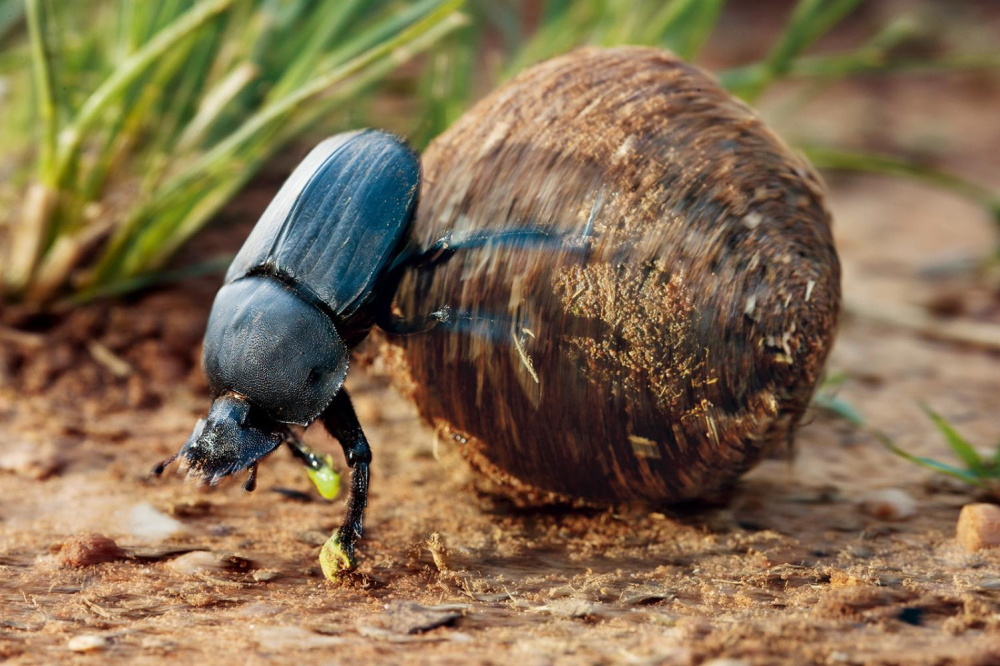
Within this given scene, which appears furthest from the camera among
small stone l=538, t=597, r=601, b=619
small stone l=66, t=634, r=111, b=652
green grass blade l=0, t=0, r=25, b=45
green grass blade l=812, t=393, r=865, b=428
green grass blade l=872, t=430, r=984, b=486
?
green grass blade l=0, t=0, r=25, b=45

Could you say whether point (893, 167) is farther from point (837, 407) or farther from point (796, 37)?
point (837, 407)

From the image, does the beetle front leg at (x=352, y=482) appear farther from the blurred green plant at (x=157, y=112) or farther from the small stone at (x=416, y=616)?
the blurred green plant at (x=157, y=112)

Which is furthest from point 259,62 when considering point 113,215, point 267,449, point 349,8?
point 267,449

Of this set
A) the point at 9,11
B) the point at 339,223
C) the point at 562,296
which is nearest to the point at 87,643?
the point at 339,223

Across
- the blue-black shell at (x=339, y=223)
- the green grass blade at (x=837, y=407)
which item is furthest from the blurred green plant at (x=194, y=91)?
the green grass blade at (x=837, y=407)

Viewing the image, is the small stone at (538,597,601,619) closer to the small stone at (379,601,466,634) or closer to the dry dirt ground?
the dry dirt ground

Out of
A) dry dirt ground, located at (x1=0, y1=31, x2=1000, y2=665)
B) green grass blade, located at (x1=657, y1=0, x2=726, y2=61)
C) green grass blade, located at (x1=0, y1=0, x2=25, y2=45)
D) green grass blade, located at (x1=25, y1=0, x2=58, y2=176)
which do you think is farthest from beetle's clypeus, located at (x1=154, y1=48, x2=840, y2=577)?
green grass blade, located at (x1=0, y1=0, x2=25, y2=45)

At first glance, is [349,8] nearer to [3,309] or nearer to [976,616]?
[3,309]
